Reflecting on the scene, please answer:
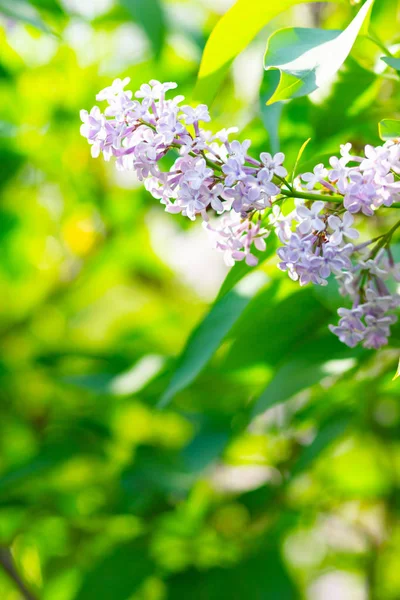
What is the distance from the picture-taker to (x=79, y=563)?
3.22 feet

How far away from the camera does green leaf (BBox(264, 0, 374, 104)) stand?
359 millimetres

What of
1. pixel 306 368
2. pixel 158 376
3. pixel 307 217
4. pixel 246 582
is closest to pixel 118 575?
pixel 246 582

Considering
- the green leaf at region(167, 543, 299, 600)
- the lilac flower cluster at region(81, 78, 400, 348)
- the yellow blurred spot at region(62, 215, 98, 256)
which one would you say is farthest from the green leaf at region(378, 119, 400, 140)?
the yellow blurred spot at region(62, 215, 98, 256)

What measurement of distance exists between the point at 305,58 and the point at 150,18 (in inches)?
16.9

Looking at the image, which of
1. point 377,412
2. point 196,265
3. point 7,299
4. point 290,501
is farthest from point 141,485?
point 196,265

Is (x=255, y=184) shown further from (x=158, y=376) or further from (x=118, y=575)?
(x=118, y=575)

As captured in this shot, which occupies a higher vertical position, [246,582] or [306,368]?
[306,368]

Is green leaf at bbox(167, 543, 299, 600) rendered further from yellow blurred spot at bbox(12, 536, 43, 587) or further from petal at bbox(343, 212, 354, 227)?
petal at bbox(343, 212, 354, 227)

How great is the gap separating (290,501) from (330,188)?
0.61 meters

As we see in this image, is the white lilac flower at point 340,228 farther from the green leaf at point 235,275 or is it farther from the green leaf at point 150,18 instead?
the green leaf at point 150,18

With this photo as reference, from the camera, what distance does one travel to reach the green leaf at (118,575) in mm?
811

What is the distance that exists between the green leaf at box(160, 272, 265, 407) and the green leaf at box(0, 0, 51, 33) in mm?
329

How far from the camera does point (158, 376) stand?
0.72 meters

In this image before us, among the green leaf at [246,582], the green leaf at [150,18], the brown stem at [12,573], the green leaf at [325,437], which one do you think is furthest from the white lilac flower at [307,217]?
the brown stem at [12,573]
